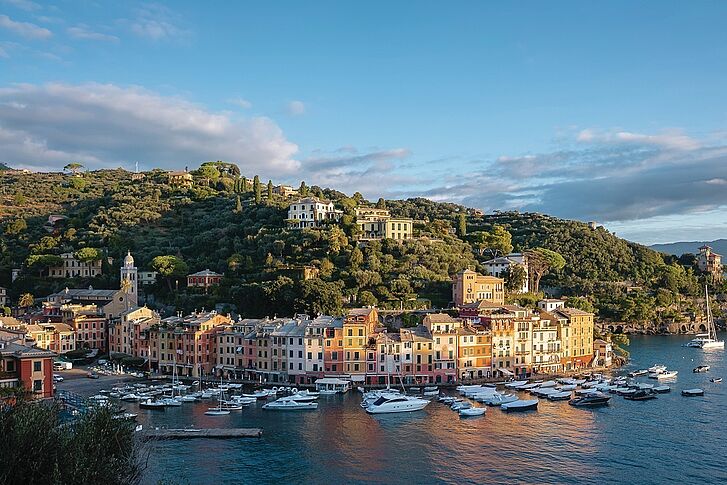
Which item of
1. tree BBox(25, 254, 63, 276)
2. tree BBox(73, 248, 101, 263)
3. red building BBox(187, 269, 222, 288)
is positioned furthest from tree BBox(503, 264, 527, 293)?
tree BBox(25, 254, 63, 276)

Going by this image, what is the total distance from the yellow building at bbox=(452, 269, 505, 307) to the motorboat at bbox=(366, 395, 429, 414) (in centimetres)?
2615

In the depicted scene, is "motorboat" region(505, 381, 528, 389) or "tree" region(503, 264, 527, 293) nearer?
"motorboat" region(505, 381, 528, 389)

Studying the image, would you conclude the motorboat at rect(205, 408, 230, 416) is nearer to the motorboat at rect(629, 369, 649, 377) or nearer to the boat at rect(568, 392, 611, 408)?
the boat at rect(568, 392, 611, 408)

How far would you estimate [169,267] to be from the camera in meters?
82.2

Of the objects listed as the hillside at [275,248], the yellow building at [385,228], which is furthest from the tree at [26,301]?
the yellow building at [385,228]

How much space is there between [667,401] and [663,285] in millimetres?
62897

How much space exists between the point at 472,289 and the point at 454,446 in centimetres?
3705

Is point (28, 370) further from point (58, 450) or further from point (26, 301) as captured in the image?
point (26, 301)

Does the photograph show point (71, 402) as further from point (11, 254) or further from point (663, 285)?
point (663, 285)

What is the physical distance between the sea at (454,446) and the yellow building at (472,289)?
23.9 meters

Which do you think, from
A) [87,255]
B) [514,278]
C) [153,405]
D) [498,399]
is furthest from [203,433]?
[87,255]

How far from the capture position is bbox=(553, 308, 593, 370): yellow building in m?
62.6

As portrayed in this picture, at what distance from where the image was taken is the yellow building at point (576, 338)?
205ft

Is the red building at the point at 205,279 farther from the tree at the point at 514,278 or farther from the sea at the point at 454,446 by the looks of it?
the tree at the point at 514,278
